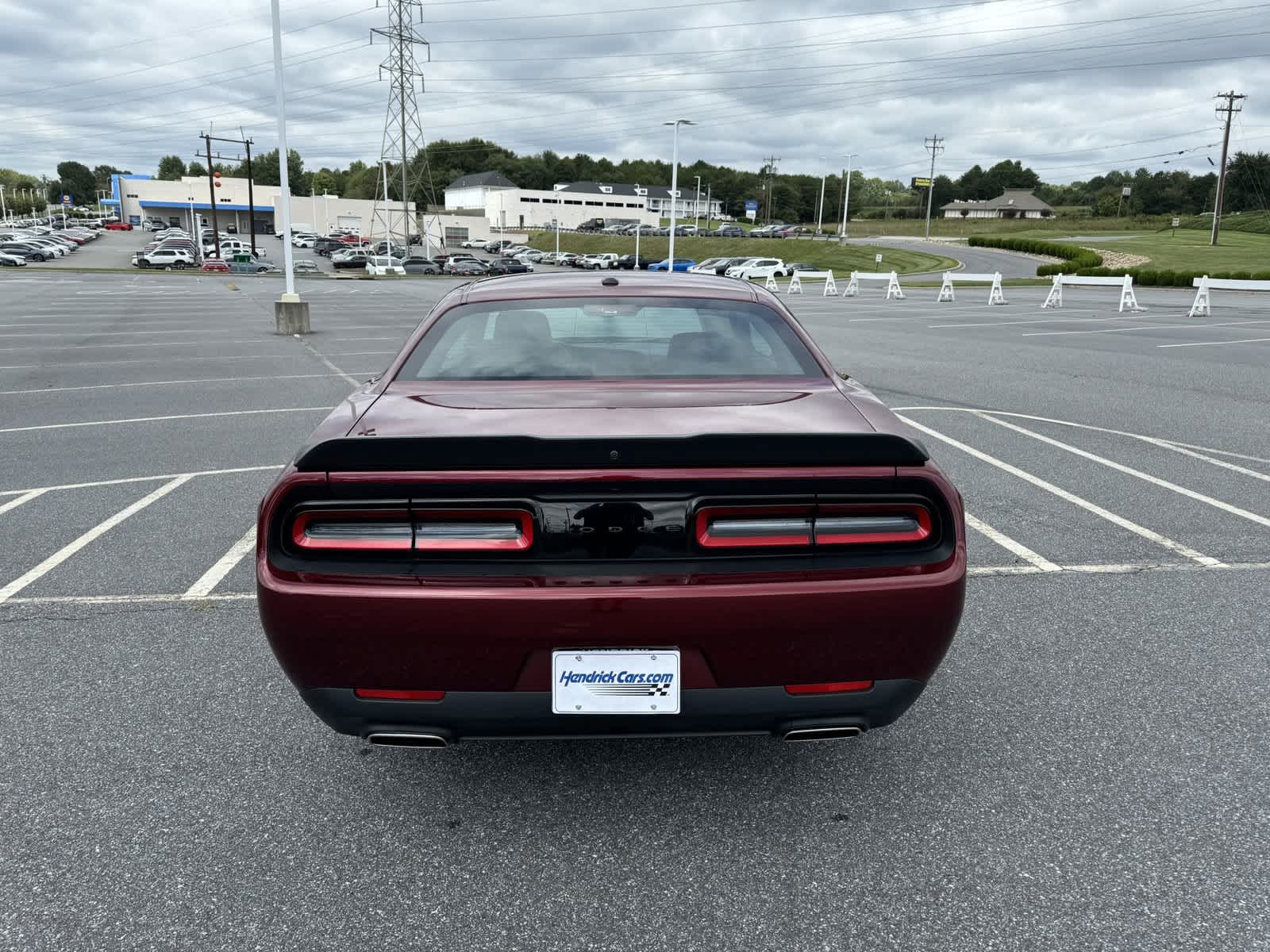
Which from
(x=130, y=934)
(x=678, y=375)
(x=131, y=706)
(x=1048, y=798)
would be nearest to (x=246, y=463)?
(x=131, y=706)

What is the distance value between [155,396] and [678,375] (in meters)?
9.34

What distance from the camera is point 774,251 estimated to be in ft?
243

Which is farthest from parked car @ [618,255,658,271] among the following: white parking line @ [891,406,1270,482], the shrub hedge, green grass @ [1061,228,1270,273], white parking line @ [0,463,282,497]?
white parking line @ [0,463,282,497]

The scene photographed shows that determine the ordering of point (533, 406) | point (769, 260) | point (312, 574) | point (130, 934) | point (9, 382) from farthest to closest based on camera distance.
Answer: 1. point (769, 260)
2. point (9, 382)
3. point (533, 406)
4. point (312, 574)
5. point (130, 934)

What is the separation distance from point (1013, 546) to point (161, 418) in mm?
8123

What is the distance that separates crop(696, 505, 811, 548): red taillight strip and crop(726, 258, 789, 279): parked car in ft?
146

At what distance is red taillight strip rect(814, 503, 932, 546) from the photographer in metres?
2.45

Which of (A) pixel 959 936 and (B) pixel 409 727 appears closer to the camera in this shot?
(A) pixel 959 936

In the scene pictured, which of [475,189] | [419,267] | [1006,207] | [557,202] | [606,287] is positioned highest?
[1006,207]

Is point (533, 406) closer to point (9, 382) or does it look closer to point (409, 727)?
point (409, 727)

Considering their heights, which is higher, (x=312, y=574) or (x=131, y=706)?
(x=312, y=574)

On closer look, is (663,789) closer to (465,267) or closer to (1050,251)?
(465,267)

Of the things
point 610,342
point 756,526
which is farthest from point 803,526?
point 610,342

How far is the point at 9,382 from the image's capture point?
1184 cm
